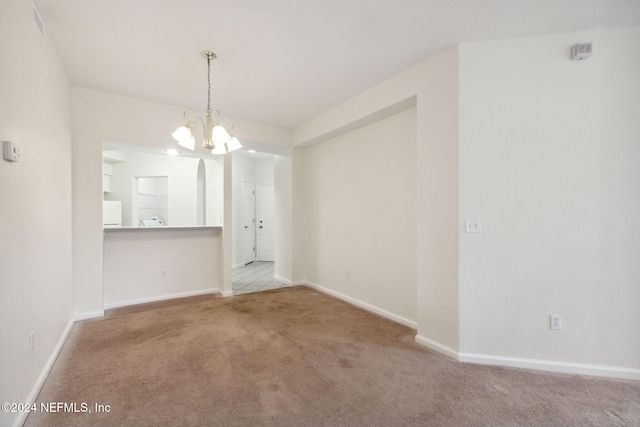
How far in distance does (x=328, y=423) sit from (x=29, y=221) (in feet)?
7.87

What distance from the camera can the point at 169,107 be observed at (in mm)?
3920

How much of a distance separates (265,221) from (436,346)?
6044 millimetres

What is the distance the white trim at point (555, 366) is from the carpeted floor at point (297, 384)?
0.26 ft

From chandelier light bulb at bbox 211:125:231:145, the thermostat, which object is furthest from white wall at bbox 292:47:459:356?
the thermostat

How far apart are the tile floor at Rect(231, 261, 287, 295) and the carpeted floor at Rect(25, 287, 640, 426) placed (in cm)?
174

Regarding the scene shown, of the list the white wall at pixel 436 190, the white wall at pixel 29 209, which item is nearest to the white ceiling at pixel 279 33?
the white wall at pixel 436 190

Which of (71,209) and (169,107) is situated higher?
(169,107)

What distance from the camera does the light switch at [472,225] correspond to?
2.45 m

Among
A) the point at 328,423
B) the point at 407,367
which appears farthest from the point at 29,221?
the point at 407,367

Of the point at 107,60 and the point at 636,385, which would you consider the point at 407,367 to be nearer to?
the point at 636,385

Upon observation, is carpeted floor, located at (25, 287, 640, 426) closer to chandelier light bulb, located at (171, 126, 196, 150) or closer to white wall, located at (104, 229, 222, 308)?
white wall, located at (104, 229, 222, 308)

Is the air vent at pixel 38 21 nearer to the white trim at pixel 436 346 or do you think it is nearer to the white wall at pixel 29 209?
the white wall at pixel 29 209

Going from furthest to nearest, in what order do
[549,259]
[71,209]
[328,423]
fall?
[71,209]
[549,259]
[328,423]

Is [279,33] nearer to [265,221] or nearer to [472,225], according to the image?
[472,225]
